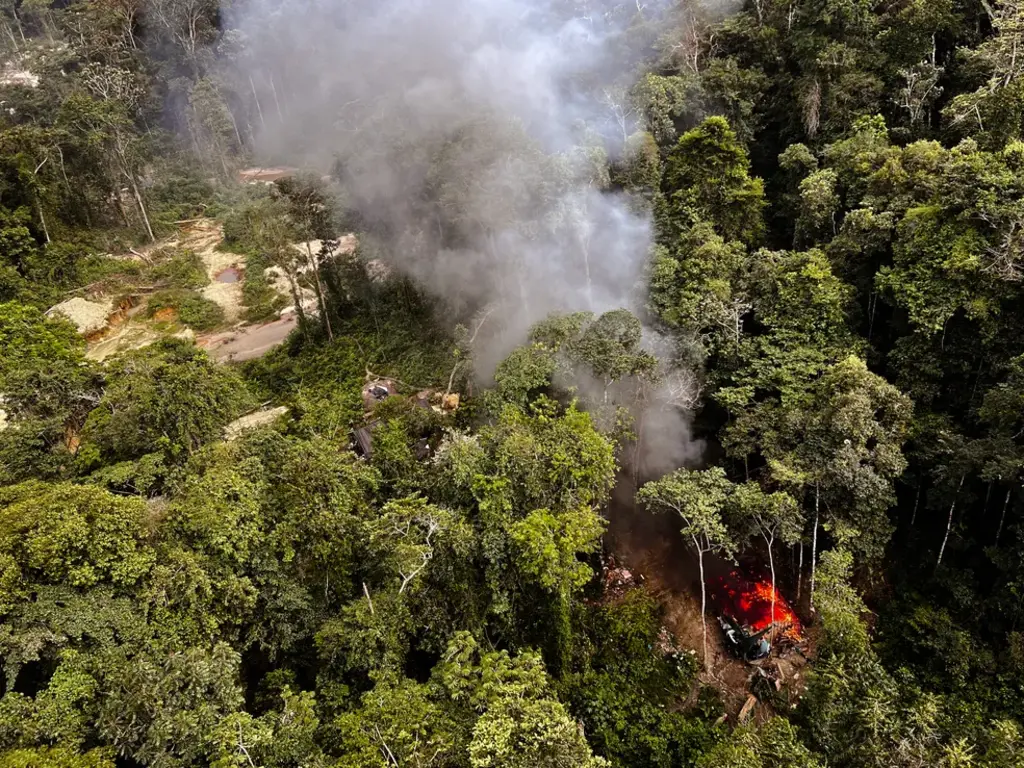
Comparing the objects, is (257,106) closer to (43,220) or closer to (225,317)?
(43,220)

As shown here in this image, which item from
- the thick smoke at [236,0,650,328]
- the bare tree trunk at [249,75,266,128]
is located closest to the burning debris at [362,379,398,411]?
the thick smoke at [236,0,650,328]

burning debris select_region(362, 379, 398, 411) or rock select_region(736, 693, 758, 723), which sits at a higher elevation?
burning debris select_region(362, 379, 398, 411)

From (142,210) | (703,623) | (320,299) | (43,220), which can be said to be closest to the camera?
(703,623)

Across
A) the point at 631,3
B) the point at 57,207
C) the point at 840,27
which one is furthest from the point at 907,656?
the point at 57,207

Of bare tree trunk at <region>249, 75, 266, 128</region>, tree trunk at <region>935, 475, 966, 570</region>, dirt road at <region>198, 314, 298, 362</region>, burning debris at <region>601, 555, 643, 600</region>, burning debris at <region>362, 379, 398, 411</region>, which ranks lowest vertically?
burning debris at <region>601, 555, 643, 600</region>

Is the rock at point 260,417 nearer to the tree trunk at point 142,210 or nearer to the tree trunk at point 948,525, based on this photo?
the tree trunk at point 948,525

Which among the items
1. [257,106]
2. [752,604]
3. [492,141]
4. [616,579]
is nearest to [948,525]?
[752,604]

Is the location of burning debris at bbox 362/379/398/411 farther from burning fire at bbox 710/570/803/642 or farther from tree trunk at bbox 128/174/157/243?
tree trunk at bbox 128/174/157/243
